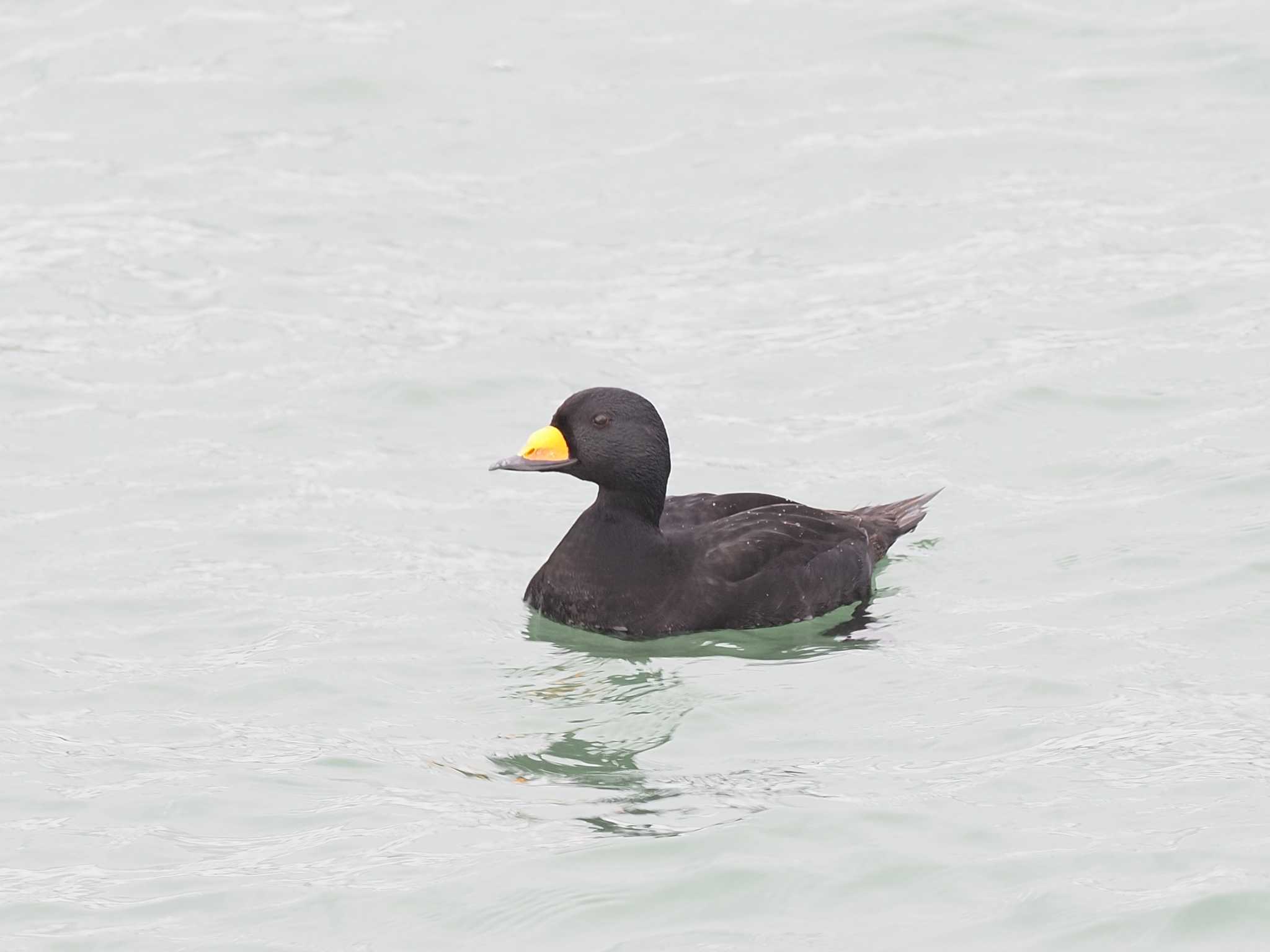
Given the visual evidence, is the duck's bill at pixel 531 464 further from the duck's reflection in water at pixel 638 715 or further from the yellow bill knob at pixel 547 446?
the duck's reflection in water at pixel 638 715

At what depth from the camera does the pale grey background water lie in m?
7.41

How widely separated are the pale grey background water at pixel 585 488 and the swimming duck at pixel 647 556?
0.20 m

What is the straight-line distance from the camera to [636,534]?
10125mm

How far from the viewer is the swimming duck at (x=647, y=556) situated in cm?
993

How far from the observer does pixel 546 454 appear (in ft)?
32.7

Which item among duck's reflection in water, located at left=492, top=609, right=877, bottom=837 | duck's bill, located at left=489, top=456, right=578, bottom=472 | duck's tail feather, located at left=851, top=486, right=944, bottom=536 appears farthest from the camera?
duck's tail feather, located at left=851, top=486, right=944, bottom=536

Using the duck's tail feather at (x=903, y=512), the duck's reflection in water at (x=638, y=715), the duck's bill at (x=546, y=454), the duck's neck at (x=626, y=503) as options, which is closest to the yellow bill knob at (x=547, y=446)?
the duck's bill at (x=546, y=454)

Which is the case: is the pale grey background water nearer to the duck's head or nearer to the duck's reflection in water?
the duck's reflection in water

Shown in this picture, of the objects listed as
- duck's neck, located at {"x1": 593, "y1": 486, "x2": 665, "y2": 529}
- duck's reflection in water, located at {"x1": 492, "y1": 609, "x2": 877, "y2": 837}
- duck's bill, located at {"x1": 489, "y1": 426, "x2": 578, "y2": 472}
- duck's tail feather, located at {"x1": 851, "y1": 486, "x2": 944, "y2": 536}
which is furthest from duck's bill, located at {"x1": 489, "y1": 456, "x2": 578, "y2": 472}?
duck's tail feather, located at {"x1": 851, "y1": 486, "x2": 944, "y2": 536}

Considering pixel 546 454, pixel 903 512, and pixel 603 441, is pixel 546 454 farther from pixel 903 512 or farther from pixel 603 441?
pixel 903 512

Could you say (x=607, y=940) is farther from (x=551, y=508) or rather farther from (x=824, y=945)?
(x=551, y=508)

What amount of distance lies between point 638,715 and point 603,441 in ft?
5.20

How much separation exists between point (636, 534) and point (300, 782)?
7.97 ft

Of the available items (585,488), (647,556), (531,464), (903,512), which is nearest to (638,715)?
(647,556)
